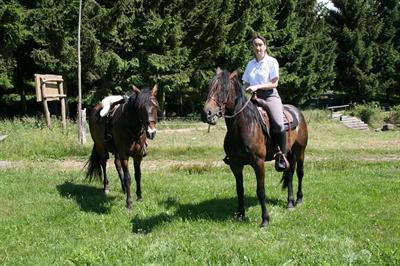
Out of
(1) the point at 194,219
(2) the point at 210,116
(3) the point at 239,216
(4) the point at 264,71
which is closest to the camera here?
(2) the point at 210,116

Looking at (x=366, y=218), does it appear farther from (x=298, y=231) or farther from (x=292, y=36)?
(x=292, y=36)

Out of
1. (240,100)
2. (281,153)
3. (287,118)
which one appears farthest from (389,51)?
(240,100)

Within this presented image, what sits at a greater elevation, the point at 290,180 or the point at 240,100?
the point at 240,100

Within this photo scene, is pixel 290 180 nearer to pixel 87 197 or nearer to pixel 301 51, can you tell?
pixel 87 197

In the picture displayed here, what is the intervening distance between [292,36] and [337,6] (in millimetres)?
12560

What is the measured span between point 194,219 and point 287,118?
8.93 ft

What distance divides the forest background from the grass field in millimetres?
15410

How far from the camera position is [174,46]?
110 ft

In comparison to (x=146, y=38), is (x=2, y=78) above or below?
below

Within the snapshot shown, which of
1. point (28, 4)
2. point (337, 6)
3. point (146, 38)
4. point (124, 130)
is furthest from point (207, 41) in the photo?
point (124, 130)

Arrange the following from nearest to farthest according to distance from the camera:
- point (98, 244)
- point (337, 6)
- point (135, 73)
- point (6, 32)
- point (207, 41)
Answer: point (98, 244), point (6, 32), point (135, 73), point (207, 41), point (337, 6)

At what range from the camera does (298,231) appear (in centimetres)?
750

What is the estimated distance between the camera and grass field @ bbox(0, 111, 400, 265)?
6.11 meters

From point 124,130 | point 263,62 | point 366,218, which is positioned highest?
point 263,62
